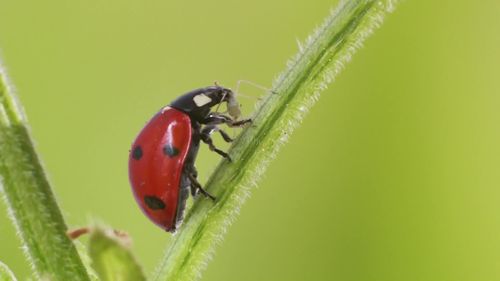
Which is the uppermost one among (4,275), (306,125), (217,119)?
(306,125)

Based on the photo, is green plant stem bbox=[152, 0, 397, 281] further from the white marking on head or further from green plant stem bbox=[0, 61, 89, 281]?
the white marking on head

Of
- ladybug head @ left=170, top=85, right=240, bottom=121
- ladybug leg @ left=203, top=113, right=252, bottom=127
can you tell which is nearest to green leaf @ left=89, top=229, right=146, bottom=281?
ladybug leg @ left=203, top=113, right=252, bottom=127

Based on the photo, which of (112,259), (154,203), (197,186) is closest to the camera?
(112,259)

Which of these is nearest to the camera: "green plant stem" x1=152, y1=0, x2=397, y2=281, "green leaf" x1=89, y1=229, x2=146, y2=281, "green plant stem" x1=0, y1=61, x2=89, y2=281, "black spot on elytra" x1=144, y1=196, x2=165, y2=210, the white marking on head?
"green leaf" x1=89, y1=229, x2=146, y2=281

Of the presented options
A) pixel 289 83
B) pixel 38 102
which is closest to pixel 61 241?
pixel 289 83

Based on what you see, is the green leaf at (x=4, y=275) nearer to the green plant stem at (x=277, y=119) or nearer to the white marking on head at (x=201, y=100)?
the green plant stem at (x=277, y=119)

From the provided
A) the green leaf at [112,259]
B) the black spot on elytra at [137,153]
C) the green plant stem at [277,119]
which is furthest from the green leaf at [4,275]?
the black spot on elytra at [137,153]

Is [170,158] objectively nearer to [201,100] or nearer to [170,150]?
[170,150]

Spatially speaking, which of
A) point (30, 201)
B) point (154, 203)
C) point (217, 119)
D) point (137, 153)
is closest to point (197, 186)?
point (154, 203)
